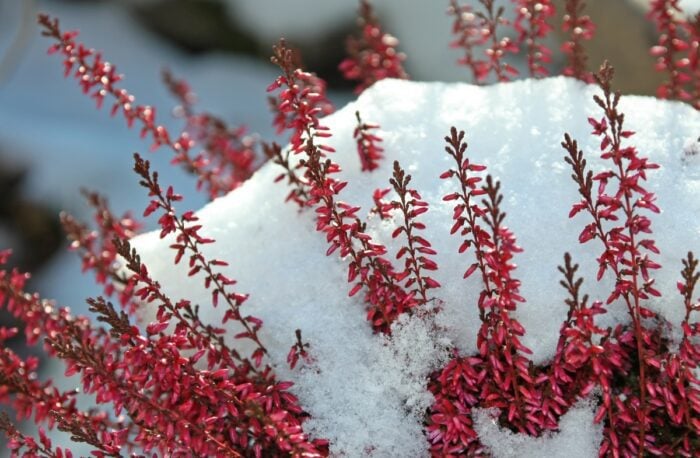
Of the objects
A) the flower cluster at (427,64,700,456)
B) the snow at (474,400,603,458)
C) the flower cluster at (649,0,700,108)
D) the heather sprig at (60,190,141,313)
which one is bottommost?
the snow at (474,400,603,458)

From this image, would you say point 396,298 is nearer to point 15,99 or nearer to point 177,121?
point 177,121

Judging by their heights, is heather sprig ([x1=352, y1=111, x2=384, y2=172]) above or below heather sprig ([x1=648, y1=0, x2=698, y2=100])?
below

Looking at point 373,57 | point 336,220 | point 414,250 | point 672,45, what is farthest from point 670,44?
point 336,220

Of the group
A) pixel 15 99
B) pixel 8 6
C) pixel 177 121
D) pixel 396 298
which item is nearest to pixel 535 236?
pixel 396 298

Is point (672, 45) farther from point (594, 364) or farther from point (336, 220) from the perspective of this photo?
point (336, 220)

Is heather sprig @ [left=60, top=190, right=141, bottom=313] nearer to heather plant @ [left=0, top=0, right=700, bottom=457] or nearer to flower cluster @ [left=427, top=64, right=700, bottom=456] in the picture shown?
heather plant @ [left=0, top=0, right=700, bottom=457]

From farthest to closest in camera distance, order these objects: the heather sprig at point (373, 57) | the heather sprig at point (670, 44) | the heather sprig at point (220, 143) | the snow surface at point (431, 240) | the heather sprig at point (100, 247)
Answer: the heather sprig at point (220, 143) → the heather sprig at point (373, 57) → the heather sprig at point (100, 247) → the heather sprig at point (670, 44) → the snow surface at point (431, 240)

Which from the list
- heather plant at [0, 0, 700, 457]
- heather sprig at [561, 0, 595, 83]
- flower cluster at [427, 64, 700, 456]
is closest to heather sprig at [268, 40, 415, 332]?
heather plant at [0, 0, 700, 457]

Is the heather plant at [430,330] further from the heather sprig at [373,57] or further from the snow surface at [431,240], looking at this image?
the heather sprig at [373,57]

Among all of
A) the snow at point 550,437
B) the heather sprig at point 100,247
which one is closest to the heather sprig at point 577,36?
the snow at point 550,437
